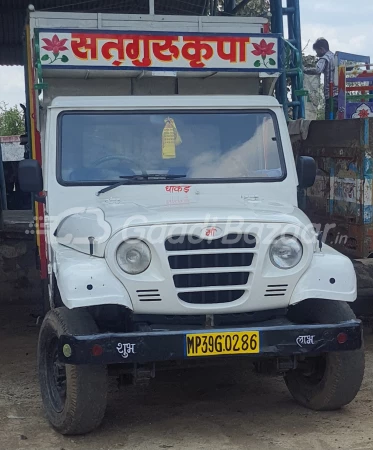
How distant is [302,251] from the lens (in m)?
4.63

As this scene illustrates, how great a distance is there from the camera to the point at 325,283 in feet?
15.2

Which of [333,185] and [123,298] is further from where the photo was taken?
[333,185]

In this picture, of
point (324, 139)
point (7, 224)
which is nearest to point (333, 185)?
point (324, 139)

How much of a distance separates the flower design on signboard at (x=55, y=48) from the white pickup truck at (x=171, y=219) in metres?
0.01

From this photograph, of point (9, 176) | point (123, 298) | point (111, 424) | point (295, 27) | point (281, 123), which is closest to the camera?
point (123, 298)

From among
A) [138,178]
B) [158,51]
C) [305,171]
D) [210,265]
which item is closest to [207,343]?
[210,265]

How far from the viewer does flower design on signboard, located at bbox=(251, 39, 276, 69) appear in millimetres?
5891

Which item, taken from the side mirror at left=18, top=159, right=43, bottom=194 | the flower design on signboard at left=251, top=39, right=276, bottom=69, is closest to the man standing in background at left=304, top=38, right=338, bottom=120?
the flower design on signboard at left=251, top=39, right=276, bottom=69

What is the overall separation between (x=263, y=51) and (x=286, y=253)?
6.50 ft

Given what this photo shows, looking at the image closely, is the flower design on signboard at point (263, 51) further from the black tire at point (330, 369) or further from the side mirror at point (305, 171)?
the black tire at point (330, 369)

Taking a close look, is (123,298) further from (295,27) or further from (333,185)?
(295,27)

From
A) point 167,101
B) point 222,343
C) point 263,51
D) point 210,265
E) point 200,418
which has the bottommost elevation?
point 200,418

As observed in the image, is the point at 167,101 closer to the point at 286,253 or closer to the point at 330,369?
the point at 286,253

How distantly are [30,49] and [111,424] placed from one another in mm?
3080
